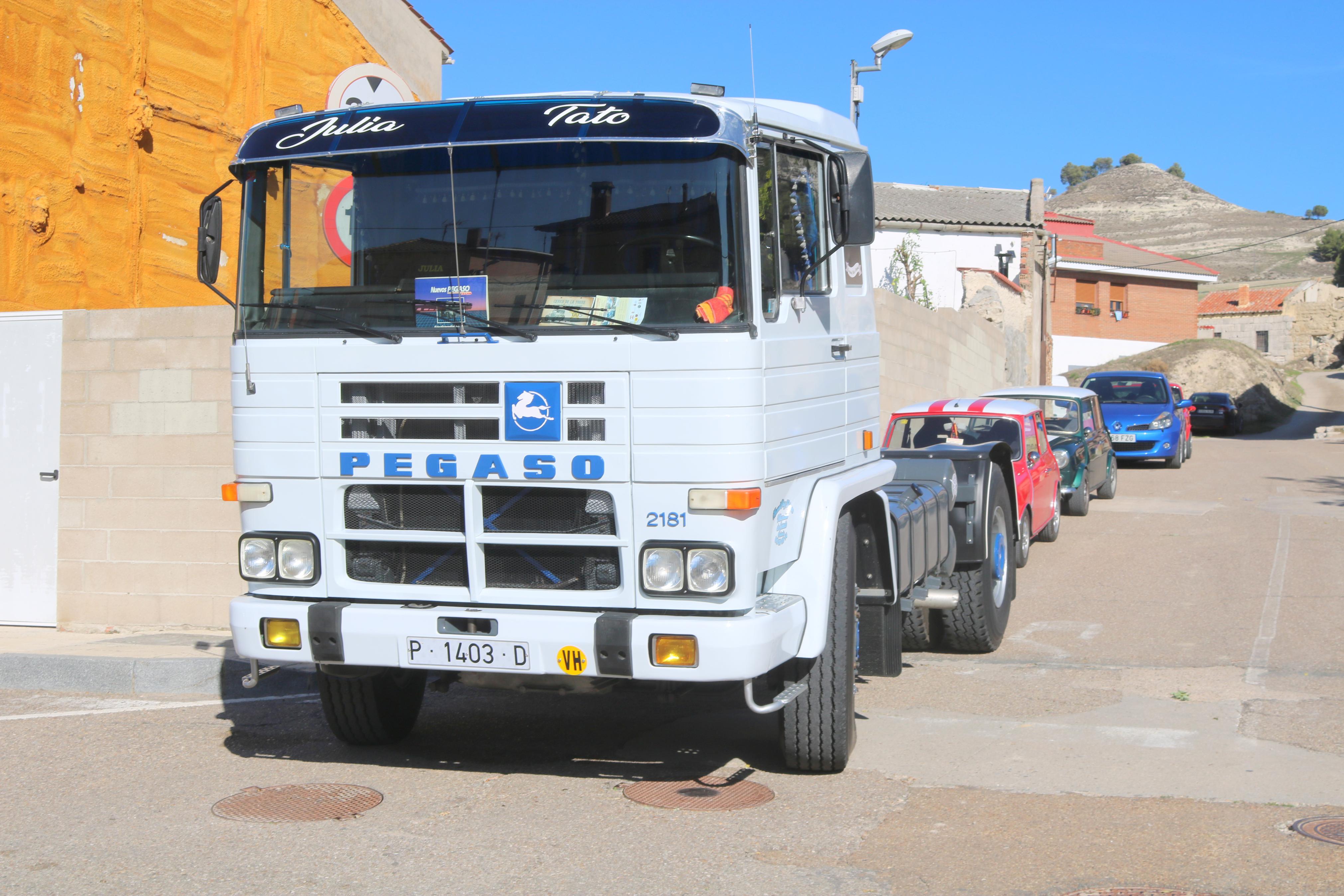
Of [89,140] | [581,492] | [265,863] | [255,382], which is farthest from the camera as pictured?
[89,140]

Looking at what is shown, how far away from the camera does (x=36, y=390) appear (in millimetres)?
9078

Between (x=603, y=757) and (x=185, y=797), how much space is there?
1865mm

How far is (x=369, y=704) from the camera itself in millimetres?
6066

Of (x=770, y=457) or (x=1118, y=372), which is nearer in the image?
(x=770, y=457)

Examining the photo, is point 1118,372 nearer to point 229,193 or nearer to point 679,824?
Answer: point 229,193

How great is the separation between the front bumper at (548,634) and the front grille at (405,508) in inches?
13.0

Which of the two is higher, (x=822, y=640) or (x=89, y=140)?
(x=89, y=140)

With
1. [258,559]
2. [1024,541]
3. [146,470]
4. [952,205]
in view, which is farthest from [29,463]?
[952,205]

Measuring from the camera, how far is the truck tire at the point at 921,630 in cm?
845

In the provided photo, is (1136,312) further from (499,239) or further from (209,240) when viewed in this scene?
(209,240)

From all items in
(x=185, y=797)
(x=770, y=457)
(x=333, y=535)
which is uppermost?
(x=770, y=457)

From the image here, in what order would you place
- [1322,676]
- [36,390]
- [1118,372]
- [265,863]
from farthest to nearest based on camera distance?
[1118,372] → [36,390] → [1322,676] → [265,863]

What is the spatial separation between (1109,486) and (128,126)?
41.4ft

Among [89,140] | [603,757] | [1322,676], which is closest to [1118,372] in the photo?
[1322,676]
